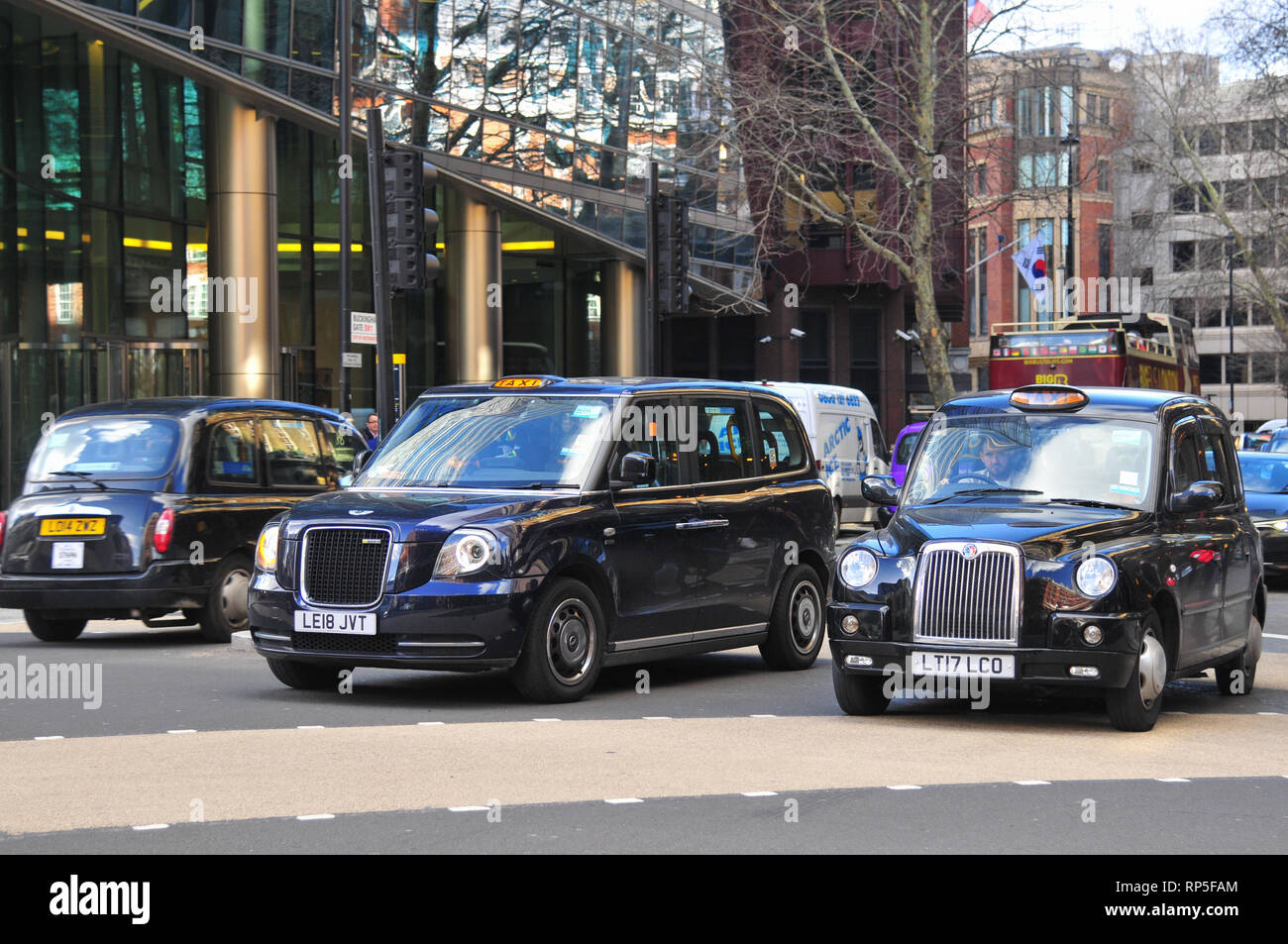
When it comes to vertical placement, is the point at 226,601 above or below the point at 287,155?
below

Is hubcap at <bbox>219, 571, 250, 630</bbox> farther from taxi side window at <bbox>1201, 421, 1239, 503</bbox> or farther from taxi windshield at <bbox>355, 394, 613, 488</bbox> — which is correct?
taxi side window at <bbox>1201, 421, 1239, 503</bbox>

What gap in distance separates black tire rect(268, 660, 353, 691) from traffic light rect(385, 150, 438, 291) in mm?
8787

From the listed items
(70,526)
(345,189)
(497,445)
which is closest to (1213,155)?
(345,189)

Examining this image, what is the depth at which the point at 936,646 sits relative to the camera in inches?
380

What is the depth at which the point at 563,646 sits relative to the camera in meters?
10.7

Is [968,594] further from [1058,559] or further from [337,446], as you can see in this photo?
[337,446]

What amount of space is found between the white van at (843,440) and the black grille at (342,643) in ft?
59.4

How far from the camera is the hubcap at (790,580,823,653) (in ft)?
42.4

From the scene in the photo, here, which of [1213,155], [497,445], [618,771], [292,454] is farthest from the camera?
[1213,155]

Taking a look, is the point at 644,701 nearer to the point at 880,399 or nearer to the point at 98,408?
the point at 98,408

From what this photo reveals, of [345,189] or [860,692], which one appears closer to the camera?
[860,692]

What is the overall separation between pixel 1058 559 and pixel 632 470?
2754 millimetres
